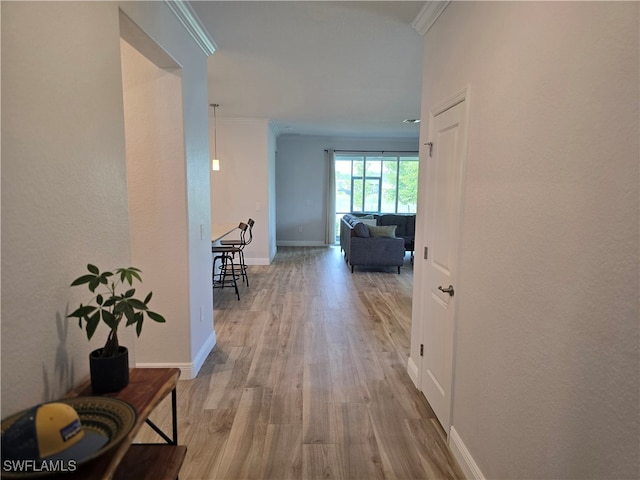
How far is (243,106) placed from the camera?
580 cm

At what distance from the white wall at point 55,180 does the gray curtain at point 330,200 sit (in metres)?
7.66

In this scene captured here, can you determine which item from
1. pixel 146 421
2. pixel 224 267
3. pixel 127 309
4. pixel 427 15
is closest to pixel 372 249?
pixel 224 267

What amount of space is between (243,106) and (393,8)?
146 inches

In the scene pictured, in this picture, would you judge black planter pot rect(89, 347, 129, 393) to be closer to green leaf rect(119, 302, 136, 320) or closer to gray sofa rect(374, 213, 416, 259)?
green leaf rect(119, 302, 136, 320)

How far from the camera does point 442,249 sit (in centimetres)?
236

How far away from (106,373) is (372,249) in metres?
5.75

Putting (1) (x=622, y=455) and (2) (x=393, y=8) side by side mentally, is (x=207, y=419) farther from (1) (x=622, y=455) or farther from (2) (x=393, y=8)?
(2) (x=393, y=8)

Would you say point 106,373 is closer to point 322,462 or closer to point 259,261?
point 322,462

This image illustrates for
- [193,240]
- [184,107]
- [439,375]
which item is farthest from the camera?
[193,240]

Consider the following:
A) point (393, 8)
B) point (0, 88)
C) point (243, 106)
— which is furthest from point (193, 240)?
point (243, 106)

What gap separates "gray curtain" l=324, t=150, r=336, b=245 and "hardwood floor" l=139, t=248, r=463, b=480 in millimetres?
4831

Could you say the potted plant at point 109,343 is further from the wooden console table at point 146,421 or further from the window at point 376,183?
the window at point 376,183

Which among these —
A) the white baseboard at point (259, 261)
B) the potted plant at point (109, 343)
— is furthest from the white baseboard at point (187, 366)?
the white baseboard at point (259, 261)

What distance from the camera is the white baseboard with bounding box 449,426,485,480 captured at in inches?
71.9
